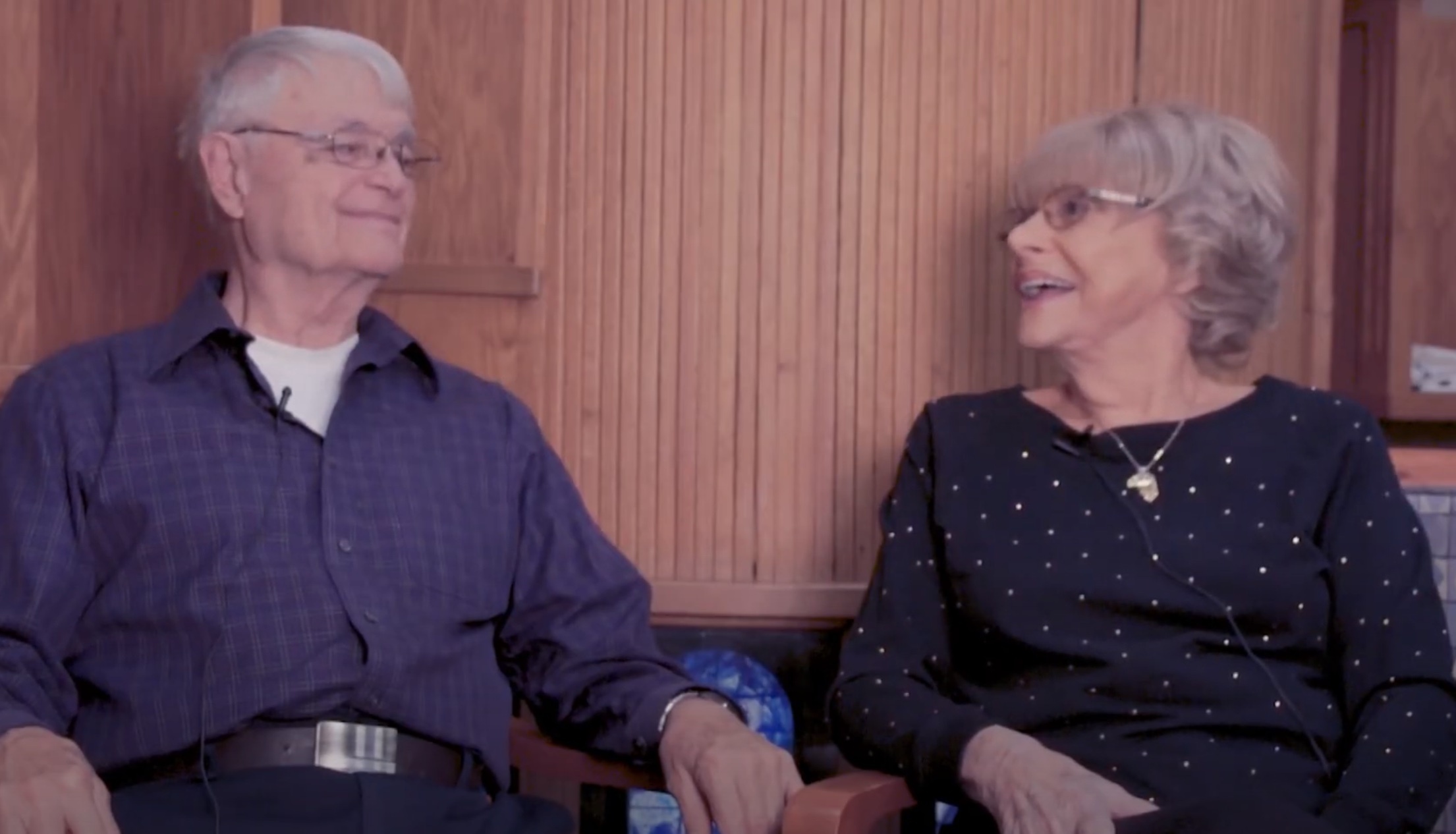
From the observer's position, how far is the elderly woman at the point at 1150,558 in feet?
6.20

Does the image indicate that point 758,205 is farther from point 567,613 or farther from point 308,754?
point 308,754

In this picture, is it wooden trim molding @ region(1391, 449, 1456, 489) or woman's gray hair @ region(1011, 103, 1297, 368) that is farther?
wooden trim molding @ region(1391, 449, 1456, 489)

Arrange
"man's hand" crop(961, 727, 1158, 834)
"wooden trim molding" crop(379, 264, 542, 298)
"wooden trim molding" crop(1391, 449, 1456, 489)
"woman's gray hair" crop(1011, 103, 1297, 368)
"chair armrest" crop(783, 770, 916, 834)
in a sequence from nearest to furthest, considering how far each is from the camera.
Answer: "chair armrest" crop(783, 770, 916, 834) → "man's hand" crop(961, 727, 1158, 834) → "woman's gray hair" crop(1011, 103, 1297, 368) → "wooden trim molding" crop(1391, 449, 1456, 489) → "wooden trim molding" crop(379, 264, 542, 298)

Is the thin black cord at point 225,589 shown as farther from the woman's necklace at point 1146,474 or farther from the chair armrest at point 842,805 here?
the woman's necklace at point 1146,474

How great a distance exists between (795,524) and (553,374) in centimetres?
38

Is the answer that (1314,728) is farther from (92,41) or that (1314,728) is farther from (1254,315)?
(92,41)

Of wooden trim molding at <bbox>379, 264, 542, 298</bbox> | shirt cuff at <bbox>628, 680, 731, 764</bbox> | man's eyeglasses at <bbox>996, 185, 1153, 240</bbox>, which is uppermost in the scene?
man's eyeglasses at <bbox>996, 185, 1153, 240</bbox>

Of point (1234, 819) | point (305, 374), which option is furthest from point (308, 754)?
point (1234, 819)

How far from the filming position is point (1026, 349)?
8.26ft

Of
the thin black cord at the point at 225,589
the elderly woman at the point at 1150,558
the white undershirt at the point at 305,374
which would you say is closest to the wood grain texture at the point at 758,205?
Answer: the elderly woman at the point at 1150,558

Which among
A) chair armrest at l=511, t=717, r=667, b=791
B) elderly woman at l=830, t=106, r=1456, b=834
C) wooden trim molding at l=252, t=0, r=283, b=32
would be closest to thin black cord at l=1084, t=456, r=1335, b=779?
elderly woman at l=830, t=106, r=1456, b=834

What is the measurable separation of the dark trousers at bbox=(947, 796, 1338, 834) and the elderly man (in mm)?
345

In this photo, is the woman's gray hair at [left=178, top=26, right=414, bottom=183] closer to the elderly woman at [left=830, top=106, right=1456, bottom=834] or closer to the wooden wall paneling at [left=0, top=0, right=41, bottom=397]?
the wooden wall paneling at [left=0, top=0, right=41, bottom=397]

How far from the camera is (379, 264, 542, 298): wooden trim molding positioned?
8.08ft
